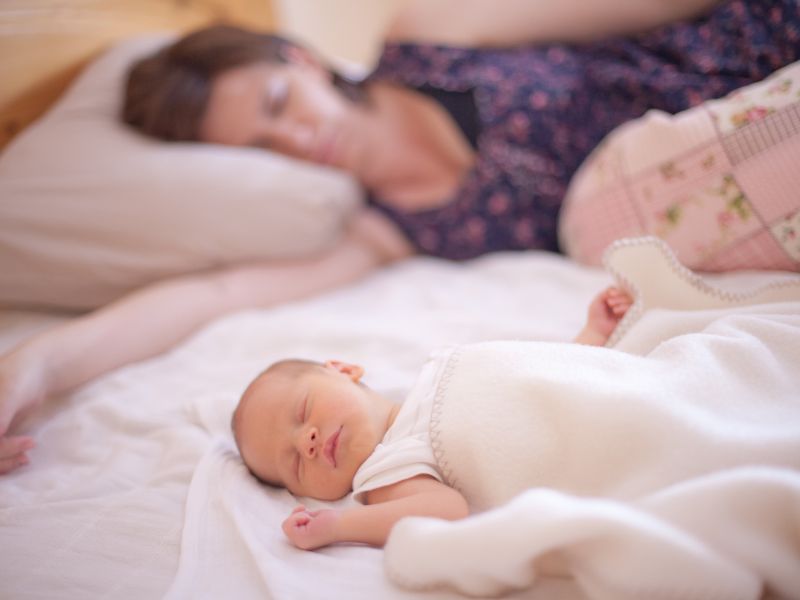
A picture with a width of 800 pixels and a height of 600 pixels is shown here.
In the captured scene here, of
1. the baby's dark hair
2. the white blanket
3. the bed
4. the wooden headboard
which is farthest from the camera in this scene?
the wooden headboard

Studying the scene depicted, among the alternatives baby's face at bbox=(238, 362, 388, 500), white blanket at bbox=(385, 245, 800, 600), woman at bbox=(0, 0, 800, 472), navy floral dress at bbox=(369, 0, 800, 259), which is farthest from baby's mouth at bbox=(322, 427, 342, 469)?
navy floral dress at bbox=(369, 0, 800, 259)

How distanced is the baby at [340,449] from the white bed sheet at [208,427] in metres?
0.03

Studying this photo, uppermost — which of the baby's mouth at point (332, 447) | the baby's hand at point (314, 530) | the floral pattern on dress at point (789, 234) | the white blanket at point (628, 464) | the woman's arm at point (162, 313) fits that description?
the floral pattern on dress at point (789, 234)

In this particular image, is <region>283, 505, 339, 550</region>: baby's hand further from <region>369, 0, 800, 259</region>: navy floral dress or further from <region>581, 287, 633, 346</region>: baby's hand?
<region>369, 0, 800, 259</region>: navy floral dress

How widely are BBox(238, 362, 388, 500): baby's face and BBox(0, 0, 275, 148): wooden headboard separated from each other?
3.23 feet

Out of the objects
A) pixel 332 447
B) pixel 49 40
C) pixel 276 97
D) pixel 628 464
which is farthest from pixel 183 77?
pixel 628 464

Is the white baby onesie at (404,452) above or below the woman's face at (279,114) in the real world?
below

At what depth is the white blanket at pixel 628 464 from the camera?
1.50 feet

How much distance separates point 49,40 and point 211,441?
3.51 feet

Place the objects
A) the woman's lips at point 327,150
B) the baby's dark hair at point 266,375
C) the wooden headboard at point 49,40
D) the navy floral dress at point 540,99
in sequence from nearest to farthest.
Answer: the baby's dark hair at point 266,375
the navy floral dress at point 540,99
the wooden headboard at point 49,40
the woman's lips at point 327,150

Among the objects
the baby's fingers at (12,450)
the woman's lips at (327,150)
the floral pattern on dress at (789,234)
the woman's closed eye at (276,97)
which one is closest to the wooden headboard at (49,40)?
the woman's closed eye at (276,97)

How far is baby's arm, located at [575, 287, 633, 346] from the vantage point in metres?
0.77

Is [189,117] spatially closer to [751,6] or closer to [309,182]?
[309,182]

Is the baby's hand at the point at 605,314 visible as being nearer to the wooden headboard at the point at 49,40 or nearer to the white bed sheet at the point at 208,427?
the white bed sheet at the point at 208,427
